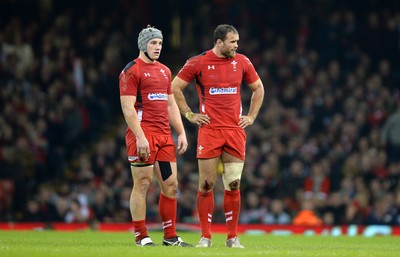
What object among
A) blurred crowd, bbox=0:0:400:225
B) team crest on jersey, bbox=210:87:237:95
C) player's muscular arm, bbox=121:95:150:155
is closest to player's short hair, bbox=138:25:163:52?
player's muscular arm, bbox=121:95:150:155

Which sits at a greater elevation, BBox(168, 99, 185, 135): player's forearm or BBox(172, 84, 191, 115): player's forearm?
BBox(172, 84, 191, 115): player's forearm

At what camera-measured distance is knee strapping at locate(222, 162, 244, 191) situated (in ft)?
45.1

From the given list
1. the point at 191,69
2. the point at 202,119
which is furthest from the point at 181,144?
the point at 191,69

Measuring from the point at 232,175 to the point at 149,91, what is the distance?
1.47m

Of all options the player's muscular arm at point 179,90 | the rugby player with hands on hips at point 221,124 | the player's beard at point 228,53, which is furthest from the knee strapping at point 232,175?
the player's beard at point 228,53

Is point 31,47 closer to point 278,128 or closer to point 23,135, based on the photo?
point 23,135

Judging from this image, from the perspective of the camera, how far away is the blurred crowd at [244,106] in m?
24.5

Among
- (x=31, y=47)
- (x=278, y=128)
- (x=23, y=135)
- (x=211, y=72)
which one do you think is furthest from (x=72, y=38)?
(x=211, y=72)

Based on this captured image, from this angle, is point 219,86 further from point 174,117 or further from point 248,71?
point 174,117

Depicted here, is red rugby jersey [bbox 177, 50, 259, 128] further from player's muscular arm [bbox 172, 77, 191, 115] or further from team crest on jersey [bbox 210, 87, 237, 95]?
player's muscular arm [bbox 172, 77, 191, 115]

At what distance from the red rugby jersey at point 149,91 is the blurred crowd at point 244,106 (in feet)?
33.1

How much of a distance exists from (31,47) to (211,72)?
Result: 1426 cm

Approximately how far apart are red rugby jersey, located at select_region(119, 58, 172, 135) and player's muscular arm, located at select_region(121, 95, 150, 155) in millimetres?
129

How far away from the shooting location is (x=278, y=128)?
2686cm
